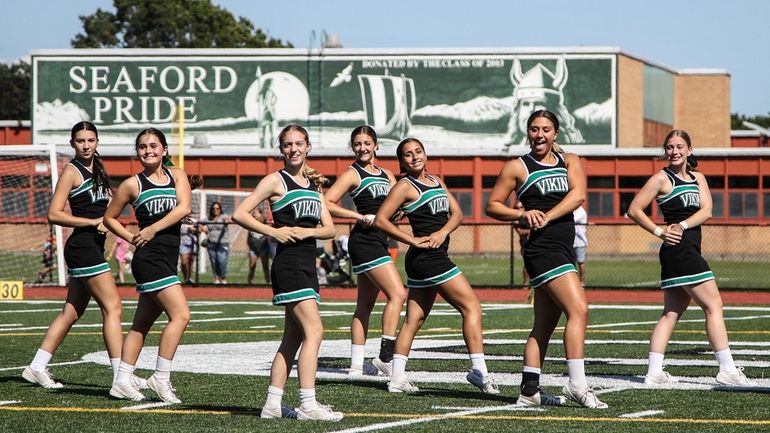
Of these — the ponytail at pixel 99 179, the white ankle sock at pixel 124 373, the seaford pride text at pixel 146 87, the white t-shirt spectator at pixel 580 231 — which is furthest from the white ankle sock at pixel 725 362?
the seaford pride text at pixel 146 87

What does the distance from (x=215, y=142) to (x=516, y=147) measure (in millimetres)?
14723

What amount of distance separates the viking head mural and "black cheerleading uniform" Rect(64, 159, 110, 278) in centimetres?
4811

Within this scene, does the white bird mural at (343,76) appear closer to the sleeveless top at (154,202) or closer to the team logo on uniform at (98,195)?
the team logo on uniform at (98,195)

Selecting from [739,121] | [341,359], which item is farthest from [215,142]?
[739,121]

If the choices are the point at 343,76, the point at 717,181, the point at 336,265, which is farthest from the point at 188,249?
the point at 343,76

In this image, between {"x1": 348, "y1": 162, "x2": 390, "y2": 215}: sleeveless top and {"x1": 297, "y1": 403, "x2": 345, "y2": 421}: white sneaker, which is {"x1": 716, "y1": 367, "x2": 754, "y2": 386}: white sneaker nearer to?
{"x1": 348, "y1": 162, "x2": 390, "y2": 215}: sleeveless top

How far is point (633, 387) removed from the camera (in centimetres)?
1073

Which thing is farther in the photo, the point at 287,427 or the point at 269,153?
the point at 269,153

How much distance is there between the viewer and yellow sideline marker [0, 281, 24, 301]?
2536 cm

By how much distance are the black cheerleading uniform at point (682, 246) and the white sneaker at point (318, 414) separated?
11.9 feet

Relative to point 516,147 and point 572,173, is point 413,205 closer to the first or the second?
point 572,173

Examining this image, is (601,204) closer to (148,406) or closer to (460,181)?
(460,181)

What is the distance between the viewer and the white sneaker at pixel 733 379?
1078 centimetres

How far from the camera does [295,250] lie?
8.87 meters
